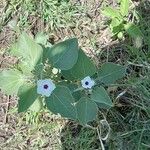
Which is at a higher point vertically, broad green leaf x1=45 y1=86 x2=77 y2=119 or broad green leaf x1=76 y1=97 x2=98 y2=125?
broad green leaf x1=45 y1=86 x2=77 y2=119

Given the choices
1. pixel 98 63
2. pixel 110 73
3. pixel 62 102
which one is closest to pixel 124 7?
pixel 98 63

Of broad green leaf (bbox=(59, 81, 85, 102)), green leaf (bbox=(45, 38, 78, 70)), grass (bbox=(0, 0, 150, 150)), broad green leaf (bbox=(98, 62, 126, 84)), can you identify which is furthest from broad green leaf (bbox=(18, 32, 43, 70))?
grass (bbox=(0, 0, 150, 150))

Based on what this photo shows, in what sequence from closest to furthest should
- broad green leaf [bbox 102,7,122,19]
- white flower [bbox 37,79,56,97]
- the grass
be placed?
white flower [bbox 37,79,56,97], the grass, broad green leaf [bbox 102,7,122,19]

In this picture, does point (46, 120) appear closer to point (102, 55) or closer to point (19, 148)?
point (19, 148)

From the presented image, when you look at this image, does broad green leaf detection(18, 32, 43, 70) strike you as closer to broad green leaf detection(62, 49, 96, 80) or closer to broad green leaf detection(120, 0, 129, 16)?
broad green leaf detection(62, 49, 96, 80)

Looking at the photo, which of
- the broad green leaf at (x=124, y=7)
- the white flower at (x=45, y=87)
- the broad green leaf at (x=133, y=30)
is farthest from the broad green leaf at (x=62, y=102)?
the broad green leaf at (x=124, y=7)

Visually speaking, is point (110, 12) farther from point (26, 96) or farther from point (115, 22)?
point (26, 96)
